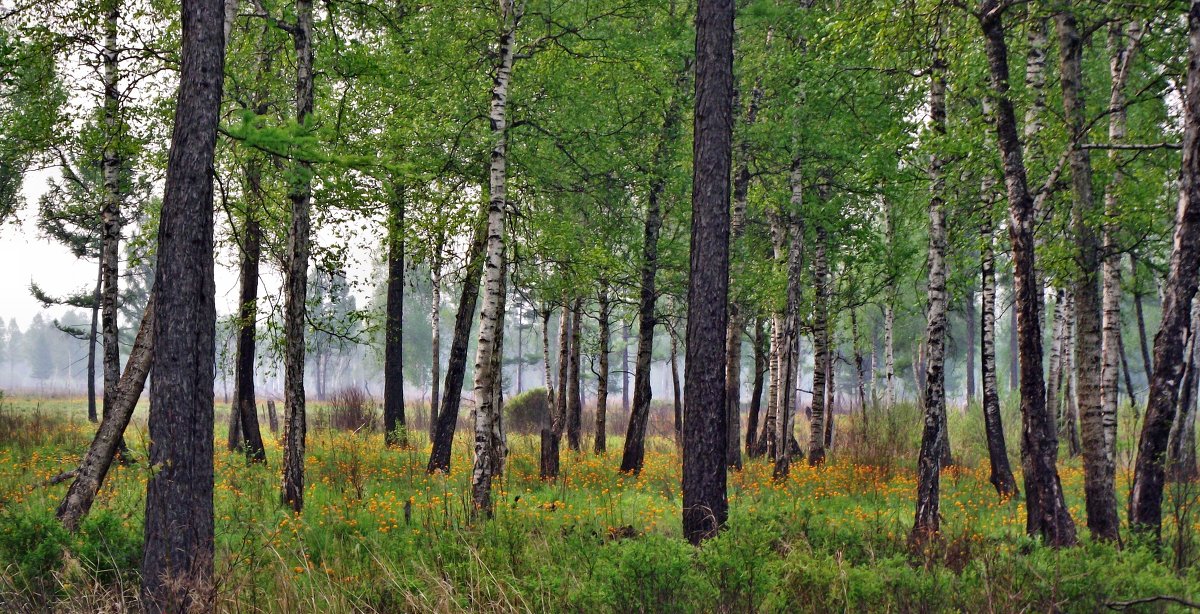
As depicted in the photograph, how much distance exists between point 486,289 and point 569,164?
476 centimetres

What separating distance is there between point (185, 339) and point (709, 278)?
4.53 meters

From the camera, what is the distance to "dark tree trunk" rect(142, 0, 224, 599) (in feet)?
16.7

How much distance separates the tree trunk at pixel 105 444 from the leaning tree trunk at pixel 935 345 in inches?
320

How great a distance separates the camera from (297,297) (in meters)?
8.90

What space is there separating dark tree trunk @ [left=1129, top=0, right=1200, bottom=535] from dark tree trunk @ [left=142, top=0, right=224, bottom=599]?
743cm

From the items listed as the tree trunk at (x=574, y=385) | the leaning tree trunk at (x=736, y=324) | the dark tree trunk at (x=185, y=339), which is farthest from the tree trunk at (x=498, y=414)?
the dark tree trunk at (x=185, y=339)

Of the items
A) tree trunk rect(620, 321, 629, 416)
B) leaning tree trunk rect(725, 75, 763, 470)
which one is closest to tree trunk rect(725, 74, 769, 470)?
leaning tree trunk rect(725, 75, 763, 470)

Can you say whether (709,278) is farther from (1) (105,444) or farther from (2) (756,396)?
(2) (756,396)

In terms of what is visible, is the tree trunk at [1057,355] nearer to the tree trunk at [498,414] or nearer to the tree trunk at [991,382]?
the tree trunk at [991,382]

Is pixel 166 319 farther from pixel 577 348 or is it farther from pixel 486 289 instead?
pixel 577 348

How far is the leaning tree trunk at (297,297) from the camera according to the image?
8648 millimetres

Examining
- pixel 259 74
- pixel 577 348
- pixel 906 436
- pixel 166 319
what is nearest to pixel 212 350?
pixel 166 319

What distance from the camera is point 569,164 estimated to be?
42.5ft

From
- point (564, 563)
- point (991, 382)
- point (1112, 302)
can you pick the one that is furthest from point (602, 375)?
point (564, 563)
